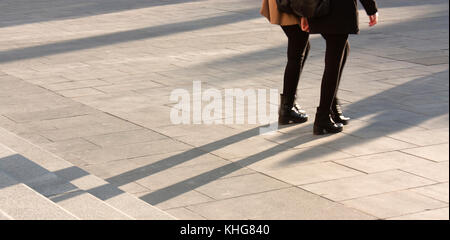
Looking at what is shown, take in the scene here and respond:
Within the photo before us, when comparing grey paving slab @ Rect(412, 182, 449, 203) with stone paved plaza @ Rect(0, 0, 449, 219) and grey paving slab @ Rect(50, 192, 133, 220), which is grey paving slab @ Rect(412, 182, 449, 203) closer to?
stone paved plaza @ Rect(0, 0, 449, 219)

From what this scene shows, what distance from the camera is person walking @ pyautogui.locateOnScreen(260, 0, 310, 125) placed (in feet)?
20.9

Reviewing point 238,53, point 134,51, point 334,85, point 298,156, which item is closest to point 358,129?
point 334,85

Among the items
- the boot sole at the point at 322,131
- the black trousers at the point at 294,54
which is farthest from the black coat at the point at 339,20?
the boot sole at the point at 322,131

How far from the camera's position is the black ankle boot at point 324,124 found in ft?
20.9

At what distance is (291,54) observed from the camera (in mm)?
6602

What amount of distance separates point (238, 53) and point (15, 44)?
3463 mm

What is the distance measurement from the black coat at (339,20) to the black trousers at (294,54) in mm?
457

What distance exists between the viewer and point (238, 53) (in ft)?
35.2

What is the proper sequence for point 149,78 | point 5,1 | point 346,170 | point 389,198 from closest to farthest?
1. point 389,198
2. point 346,170
3. point 149,78
4. point 5,1

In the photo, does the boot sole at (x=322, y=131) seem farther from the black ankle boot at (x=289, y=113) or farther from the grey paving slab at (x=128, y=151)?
the grey paving slab at (x=128, y=151)

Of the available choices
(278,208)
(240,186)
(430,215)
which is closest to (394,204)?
(430,215)

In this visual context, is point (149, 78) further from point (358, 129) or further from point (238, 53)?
point (358, 129)

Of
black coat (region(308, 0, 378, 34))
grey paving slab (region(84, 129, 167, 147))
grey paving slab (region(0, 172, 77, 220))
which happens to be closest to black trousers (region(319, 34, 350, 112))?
black coat (region(308, 0, 378, 34))
